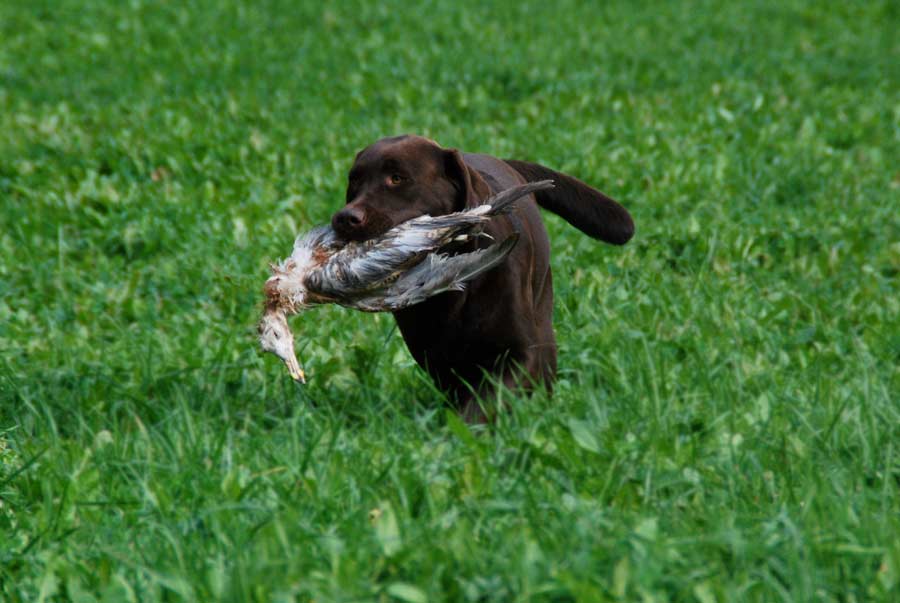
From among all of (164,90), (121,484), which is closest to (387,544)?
(121,484)

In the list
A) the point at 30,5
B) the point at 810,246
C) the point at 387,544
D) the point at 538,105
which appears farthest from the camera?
the point at 30,5

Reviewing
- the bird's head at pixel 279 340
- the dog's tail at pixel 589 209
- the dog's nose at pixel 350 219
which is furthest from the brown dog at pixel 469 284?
the bird's head at pixel 279 340

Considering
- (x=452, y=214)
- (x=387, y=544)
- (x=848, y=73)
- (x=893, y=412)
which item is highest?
(x=452, y=214)

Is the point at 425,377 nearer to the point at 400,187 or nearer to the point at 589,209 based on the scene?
the point at 400,187

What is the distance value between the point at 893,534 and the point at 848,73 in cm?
835

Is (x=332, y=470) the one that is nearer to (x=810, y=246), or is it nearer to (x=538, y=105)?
(x=810, y=246)

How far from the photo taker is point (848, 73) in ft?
33.2

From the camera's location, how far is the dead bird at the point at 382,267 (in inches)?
126

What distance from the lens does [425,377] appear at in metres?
3.65

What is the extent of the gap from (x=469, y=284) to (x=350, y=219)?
1.41 ft

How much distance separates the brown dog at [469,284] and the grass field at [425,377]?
0.16 metres

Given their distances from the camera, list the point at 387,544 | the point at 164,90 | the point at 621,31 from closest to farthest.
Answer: the point at 387,544, the point at 164,90, the point at 621,31

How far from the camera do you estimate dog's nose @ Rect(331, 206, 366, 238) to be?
3209 mm

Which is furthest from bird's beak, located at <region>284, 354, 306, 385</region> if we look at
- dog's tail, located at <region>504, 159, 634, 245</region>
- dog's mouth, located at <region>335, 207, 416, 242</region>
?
dog's tail, located at <region>504, 159, 634, 245</region>
